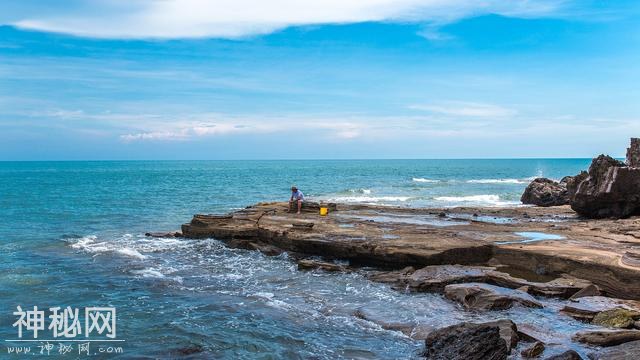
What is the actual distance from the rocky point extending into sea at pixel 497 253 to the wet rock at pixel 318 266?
0.15 ft

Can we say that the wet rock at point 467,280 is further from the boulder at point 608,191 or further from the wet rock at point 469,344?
the boulder at point 608,191

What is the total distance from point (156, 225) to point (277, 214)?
44.1 feet

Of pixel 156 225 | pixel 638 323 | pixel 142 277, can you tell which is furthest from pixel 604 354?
pixel 156 225

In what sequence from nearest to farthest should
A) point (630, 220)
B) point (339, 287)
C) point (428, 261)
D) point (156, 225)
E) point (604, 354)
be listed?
point (604, 354) < point (339, 287) < point (428, 261) < point (630, 220) < point (156, 225)

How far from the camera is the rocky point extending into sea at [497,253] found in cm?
1209

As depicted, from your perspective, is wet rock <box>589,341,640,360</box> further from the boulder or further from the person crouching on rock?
the person crouching on rock

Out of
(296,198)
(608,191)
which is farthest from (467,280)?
(608,191)

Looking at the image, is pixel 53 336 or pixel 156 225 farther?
pixel 156 225

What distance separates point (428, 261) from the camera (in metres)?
20.0

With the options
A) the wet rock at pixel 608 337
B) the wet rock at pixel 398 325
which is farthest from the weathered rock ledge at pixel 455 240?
the wet rock at pixel 398 325

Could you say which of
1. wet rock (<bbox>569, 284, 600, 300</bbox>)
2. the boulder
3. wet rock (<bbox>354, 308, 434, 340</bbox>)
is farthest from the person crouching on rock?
wet rock (<bbox>569, 284, 600, 300</bbox>)

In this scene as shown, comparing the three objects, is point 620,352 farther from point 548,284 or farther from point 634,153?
point 634,153

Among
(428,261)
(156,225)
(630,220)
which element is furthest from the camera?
(156,225)

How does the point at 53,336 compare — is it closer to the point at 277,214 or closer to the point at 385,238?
the point at 385,238
